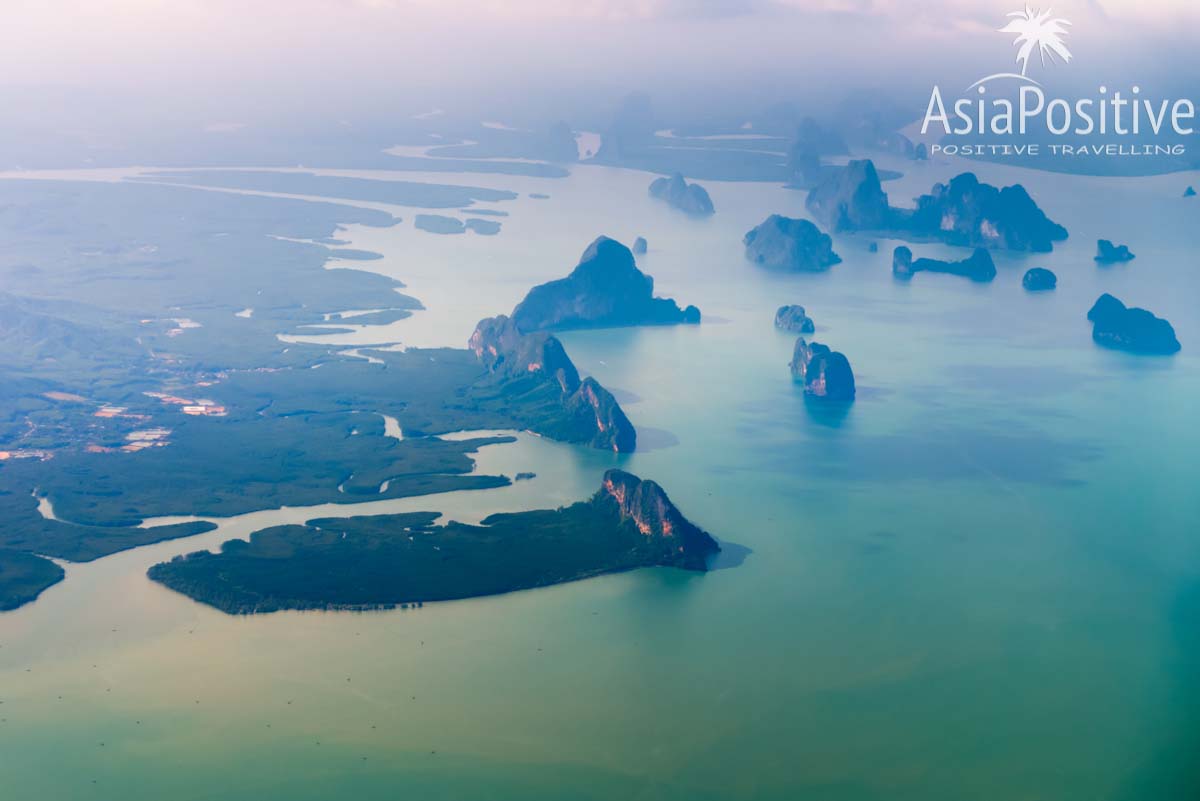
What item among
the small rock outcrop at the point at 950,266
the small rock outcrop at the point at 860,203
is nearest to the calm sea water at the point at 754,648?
the small rock outcrop at the point at 950,266

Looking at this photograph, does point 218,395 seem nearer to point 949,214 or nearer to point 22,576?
point 22,576

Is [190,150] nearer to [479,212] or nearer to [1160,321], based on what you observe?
[479,212]

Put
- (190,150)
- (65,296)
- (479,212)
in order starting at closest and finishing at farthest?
(65,296)
(479,212)
(190,150)

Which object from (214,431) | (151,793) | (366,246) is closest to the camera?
(151,793)

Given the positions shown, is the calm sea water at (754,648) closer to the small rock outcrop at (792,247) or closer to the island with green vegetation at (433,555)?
the island with green vegetation at (433,555)

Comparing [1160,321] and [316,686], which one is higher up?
[1160,321]

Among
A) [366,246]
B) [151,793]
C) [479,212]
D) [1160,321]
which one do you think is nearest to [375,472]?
[151,793]
